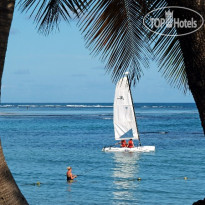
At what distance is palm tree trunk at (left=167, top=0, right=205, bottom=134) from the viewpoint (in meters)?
3.76

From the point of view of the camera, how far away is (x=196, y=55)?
3807mm

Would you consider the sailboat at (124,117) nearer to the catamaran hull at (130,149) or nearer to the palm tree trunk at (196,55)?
the catamaran hull at (130,149)

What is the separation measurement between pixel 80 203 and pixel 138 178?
8173 millimetres

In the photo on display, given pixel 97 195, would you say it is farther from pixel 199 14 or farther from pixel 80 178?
pixel 199 14

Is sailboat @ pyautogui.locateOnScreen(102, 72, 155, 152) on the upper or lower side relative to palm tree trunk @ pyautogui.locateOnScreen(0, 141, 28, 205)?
lower

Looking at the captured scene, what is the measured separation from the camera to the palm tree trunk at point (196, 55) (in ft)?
12.3

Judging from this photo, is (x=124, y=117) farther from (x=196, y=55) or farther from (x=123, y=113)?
(x=196, y=55)

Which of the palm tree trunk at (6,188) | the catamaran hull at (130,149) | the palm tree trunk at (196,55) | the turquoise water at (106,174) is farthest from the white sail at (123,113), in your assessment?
the palm tree trunk at (196,55)

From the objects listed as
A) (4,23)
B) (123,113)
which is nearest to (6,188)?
(4,23)

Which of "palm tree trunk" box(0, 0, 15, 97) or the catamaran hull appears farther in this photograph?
the catamaran hull

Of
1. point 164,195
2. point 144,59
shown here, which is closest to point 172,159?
point 164,195

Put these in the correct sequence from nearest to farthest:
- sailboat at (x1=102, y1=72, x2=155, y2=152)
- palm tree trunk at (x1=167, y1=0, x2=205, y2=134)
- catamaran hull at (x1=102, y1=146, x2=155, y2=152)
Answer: palm tree trunk at (x1=167, y1=0, x2=205, y2=134), catamaran hull at (x1=102, y1=146, x2=155, y2=152), sailboat at (x1=102, y1=72, x2=155, y2=152)

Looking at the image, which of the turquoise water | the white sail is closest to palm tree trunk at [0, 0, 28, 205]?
the turquoise water

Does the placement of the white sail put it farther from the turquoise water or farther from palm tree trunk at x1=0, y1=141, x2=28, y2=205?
palm tree trunk at x1=0, y1=141, x2=28, y2=205
